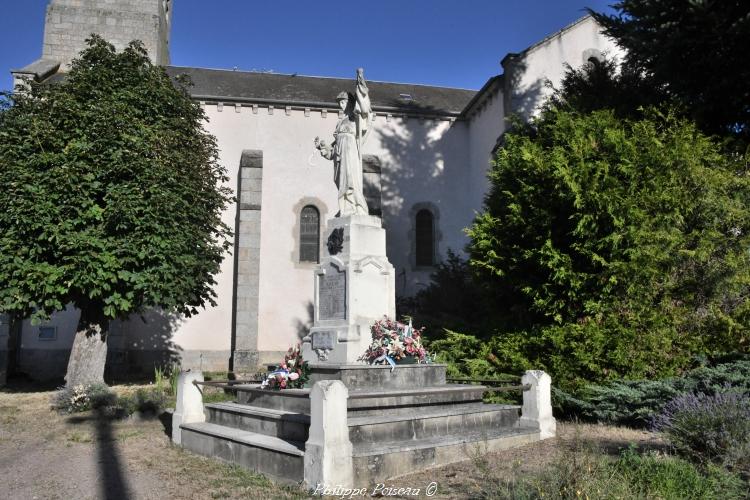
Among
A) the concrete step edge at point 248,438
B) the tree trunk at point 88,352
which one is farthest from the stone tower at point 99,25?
the concrete step edge at point 248,438

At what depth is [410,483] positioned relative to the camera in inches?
234

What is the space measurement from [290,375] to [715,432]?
5011mm

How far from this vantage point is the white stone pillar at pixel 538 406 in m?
8.09

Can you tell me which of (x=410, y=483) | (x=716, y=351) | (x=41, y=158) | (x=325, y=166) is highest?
(x=325, y=166)

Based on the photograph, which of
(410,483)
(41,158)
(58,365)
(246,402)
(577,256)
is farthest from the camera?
(58,365)

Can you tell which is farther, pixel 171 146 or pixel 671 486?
pixel 171 146

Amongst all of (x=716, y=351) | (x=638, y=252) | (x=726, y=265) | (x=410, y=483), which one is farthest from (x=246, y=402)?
(x=726, y=265)

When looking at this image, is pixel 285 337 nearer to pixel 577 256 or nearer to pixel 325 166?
pixel 325 166

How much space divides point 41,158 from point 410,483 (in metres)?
10.4

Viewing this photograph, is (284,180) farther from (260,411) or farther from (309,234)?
(260,411)

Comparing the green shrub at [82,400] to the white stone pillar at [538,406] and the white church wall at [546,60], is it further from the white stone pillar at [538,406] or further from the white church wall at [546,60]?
the white church wall at [546,60]

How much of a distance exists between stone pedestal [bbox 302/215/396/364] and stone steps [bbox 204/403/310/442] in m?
1.55

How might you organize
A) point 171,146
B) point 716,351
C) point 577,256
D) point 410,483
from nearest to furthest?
point 410,483, point 716,351, point 577,256, point 171,146

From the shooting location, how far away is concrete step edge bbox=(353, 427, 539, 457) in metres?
6.12
